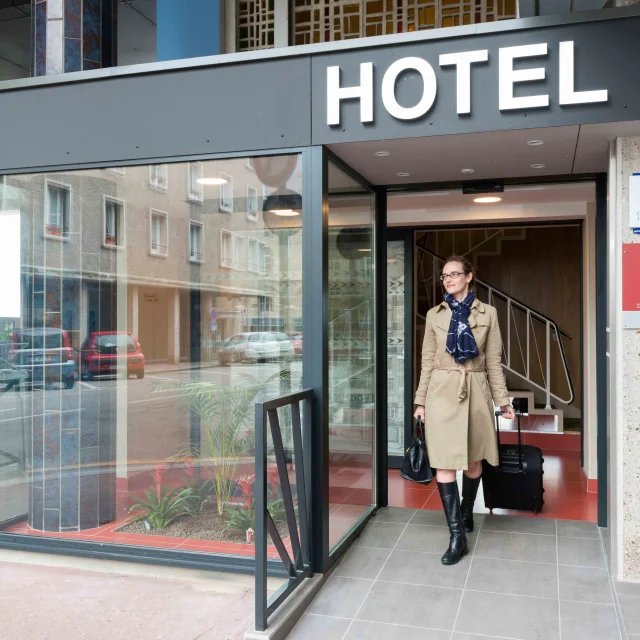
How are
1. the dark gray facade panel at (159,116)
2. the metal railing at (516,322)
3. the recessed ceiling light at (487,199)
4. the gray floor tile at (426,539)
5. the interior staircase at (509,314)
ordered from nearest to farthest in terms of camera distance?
the dark gray facade panel at (159,116), the gray floor tile at (426,539), the recessed ceiling light at (487,199), the metal railing at (516,322), the interior staircase at (509,314)

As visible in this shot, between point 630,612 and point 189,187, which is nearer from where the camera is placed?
point 630,612

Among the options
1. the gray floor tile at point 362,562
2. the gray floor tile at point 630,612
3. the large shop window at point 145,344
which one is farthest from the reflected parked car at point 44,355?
the gray floor tile at point 630,612

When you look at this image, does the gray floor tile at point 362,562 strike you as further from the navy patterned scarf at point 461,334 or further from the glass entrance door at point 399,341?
the glass entrance door at point 399,341

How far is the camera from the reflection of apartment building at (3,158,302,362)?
150 inches

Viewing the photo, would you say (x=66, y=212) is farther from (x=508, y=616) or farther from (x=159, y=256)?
(x=508, y=616)

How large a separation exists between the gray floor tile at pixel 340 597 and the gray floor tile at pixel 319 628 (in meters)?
0.06

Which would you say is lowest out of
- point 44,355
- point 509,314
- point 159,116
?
point 44,355

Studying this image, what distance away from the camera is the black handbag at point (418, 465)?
391cm

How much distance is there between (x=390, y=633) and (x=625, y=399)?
162 cm

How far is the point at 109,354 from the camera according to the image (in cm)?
414

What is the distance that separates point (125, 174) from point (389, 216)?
2.45 m

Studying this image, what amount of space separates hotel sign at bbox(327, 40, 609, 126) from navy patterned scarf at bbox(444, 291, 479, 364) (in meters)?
1.06

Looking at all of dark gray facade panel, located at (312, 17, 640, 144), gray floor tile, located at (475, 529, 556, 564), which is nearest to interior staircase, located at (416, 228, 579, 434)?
gray floor tile, located at (475, 529, 556, 564)

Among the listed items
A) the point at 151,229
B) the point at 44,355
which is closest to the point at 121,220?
the point at 151,229
